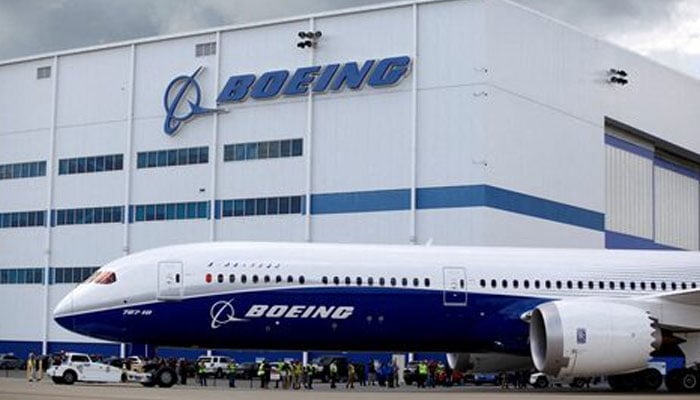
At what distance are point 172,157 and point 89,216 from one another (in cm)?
676

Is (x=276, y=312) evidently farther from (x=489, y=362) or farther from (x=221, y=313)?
(x=489, y=362)

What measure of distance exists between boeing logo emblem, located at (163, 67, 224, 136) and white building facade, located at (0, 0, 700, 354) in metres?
0.11

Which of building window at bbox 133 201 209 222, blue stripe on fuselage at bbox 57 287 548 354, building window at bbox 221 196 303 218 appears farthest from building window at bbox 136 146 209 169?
blue stripe on fuselage at bbox 57 287 548 354

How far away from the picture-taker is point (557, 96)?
6041 cm

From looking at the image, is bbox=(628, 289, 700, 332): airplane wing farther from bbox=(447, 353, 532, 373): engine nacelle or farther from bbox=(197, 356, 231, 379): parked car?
bbox=(197, 356, 231, 379): parked car

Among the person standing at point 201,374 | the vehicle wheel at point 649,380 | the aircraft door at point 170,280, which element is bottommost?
the person standing at point 201,374

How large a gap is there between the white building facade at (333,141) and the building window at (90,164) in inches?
4.5

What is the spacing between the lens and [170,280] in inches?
1184

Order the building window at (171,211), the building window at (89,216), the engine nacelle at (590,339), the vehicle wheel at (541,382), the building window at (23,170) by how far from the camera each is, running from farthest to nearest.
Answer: the building window at (23,170) → the building window at (89,216) → the building window at (171,211) → the vehicle wheel at (541,382) → the engine nacelle at (590,339)

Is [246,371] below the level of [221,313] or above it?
below

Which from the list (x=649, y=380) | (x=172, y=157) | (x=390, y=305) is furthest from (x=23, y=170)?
(x=649, y=380)

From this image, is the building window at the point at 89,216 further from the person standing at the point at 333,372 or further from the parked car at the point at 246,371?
the person standing at the point at 333,372

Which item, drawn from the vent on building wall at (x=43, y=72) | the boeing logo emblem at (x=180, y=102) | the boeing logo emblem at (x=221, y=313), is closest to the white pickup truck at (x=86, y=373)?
the boeing logo emblem at (x=221, y=313)

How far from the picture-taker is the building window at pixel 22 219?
68188 millimetres
